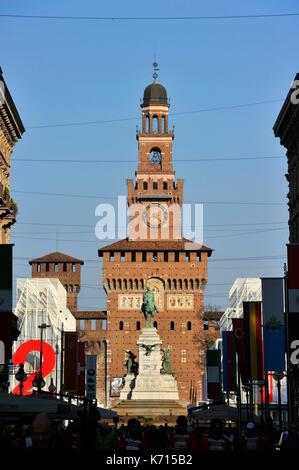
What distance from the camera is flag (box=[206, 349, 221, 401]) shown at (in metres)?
63.9

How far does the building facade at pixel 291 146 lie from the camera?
7025 centimetres

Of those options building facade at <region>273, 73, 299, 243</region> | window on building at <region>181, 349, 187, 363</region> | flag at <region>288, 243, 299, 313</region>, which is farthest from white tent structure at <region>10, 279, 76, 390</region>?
flag at <region>288, 243, 299, 313</region>

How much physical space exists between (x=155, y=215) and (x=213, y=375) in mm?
107899

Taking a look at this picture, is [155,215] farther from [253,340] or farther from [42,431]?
[42,431]

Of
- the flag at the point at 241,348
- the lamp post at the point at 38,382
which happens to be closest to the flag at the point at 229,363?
the flag at the point at 241,348

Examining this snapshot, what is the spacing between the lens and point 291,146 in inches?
2958

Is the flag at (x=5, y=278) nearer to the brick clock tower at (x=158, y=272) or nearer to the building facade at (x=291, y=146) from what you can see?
the building facade at (x=291, y=146)

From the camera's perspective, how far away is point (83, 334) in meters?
186

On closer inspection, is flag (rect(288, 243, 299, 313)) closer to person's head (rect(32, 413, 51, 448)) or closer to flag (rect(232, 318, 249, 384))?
flag (rect(232, 318, 249, 384))

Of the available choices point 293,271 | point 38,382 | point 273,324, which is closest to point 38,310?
point 38,382

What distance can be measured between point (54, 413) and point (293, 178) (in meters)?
45.7

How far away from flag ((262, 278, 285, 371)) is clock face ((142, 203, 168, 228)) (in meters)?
129

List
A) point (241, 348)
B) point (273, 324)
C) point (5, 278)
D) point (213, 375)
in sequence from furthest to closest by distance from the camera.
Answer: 1. point (213, 375)
2. point (241, 348)
3. point (273, 324)
4. point (5, 278)
